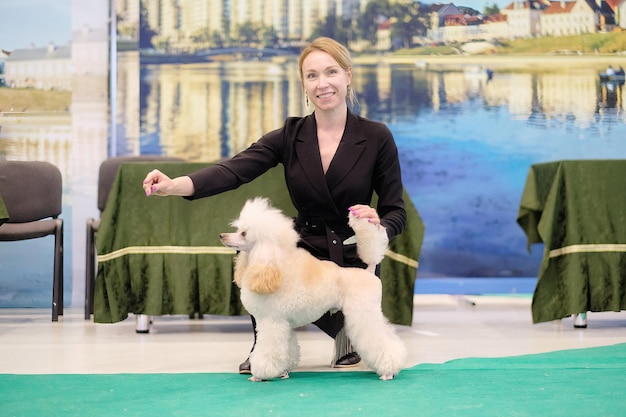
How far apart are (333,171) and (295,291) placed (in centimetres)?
53

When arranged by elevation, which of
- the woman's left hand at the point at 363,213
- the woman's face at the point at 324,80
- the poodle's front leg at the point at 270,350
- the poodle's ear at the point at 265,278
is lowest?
the poodle's front leg at the point at 270,350

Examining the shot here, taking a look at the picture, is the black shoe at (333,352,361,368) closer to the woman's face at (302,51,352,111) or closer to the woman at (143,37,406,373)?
the woman at (143,37,406,373)

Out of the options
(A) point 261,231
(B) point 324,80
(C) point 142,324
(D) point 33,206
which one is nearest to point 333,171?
(B) point 324,80

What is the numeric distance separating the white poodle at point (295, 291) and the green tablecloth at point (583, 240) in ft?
5.64

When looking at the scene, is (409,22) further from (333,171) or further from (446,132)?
(333,171)

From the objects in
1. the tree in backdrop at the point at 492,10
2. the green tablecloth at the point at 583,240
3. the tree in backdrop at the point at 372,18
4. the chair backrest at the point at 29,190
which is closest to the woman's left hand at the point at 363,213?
the green tablecloth at the point at 583,240

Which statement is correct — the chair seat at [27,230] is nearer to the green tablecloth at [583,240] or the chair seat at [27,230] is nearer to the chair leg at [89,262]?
the chair leg at [89,262]

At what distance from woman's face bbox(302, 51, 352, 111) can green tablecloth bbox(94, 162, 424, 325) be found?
1233 millimetres

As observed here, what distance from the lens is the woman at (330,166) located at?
3008 millimetres

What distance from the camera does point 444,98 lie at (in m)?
6.67

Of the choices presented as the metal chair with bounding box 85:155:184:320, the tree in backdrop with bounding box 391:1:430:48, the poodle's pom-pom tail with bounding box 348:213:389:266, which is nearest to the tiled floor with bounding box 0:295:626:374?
the metal chair with bounding box 85:155:184:320

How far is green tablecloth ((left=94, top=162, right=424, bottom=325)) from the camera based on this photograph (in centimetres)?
419

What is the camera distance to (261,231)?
2703mm

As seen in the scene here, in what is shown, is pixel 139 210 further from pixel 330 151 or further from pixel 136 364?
pixel 330 151
